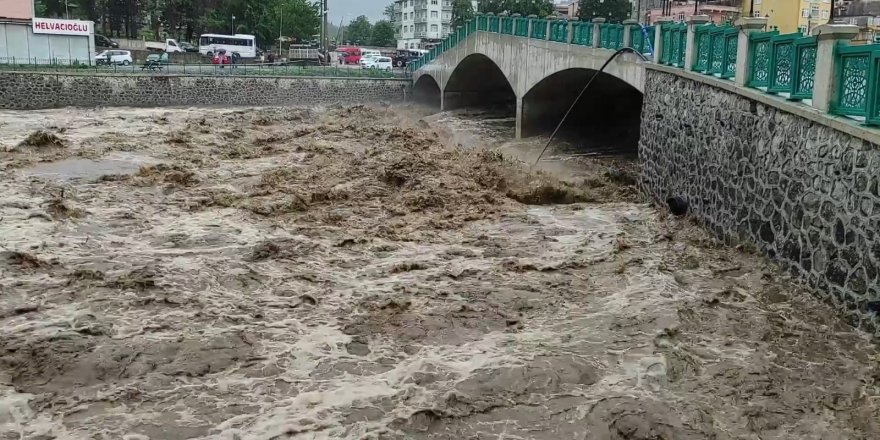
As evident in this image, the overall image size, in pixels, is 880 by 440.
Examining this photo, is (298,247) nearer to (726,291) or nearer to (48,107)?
(726,291)

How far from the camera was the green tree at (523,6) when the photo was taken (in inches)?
2264

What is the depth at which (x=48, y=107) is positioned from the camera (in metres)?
32.2

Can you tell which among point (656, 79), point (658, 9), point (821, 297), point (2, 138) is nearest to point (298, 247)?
point (821, 297)

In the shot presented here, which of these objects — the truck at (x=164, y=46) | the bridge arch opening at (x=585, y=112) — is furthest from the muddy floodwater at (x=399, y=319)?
the truck at (x=164, y=46)

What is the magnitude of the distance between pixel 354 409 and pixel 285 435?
67 cm

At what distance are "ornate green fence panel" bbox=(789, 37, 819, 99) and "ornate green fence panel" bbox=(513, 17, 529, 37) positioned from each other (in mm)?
13695

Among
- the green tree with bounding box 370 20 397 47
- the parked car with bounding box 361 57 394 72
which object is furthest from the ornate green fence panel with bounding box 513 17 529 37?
the green tree with bounding box 370 20 397 47

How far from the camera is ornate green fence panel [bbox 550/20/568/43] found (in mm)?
20109

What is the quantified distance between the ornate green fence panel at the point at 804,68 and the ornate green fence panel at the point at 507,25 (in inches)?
604

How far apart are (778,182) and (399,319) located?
526 cm

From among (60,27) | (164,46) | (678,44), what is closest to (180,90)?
(60,27)

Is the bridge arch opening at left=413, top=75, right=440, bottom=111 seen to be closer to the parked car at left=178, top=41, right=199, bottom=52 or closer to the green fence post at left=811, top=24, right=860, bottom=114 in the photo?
the parked car at left=178, top=41, right=199, bottom=52

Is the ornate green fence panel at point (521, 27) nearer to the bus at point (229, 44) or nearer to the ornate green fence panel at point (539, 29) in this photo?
the ornate green fence panel at point (539, 29)

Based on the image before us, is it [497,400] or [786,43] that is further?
[786,43]
